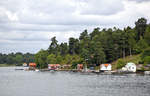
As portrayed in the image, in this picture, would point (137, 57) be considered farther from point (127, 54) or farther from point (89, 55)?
point (89, 55)

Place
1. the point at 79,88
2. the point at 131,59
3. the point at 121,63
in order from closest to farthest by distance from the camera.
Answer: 1. the point at 79,88
2. the point at 121,63
3. the point at 131,59

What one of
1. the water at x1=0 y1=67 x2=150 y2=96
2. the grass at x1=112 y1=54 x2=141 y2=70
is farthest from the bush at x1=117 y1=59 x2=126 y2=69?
the water at x1=0 y1=67 x2=150 y2=96

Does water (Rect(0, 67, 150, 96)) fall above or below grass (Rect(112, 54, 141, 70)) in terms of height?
below

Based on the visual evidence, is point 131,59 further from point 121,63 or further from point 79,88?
point 79,88

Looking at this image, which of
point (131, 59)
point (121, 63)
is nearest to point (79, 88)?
point (121, 63)

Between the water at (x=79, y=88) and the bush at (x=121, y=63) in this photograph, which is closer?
the water at (x=79, y=88)

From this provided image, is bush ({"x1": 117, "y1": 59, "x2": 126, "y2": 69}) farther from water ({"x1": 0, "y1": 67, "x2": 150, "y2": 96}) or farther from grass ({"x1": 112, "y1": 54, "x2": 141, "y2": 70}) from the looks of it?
water ({"x1": 0, "y1": 67, "x2": 150, "y2": 96})

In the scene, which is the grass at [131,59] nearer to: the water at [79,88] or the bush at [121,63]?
the bush at [121,63]

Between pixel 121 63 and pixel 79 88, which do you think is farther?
pixel 121 63

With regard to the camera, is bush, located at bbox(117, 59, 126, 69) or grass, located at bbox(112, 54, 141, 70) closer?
bush, located at bbox(117, 59, 126, 69)

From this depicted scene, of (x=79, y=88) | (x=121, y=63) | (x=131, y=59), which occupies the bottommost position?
(x=79, y=88)

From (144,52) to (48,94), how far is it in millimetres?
98785

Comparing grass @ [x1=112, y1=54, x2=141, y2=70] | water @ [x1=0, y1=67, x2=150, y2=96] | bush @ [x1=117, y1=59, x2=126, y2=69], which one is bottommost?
water @ [x1=0, y1=67, x2=150, y2=96]

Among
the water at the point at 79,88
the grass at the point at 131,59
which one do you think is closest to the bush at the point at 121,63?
the grass at the point at 131,59
